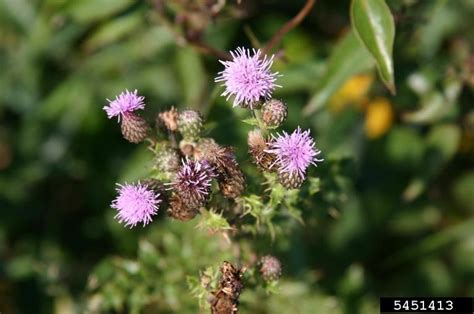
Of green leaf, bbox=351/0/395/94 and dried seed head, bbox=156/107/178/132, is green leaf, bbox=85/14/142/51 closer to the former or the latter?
dried seed head, bbox=156/107/178/132

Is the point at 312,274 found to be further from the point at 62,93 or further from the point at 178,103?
the point at 62,93

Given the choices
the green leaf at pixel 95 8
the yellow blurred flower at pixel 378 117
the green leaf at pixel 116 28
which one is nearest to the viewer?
the green leaf at pixel 95 8

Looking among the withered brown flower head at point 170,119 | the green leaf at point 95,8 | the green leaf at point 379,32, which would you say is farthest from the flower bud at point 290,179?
the green leaf at point 95,8

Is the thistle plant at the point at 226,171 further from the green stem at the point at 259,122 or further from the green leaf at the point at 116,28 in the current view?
the green leaf at the point at 116,28

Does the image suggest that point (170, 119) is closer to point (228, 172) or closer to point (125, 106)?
point (125, 106)

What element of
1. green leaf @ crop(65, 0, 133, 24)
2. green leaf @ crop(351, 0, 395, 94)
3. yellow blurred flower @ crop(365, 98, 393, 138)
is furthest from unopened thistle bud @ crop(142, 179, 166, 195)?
yellow blurred flower @ crop(365, 98, 393, 138)

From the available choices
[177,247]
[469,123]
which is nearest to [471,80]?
[469,123]
